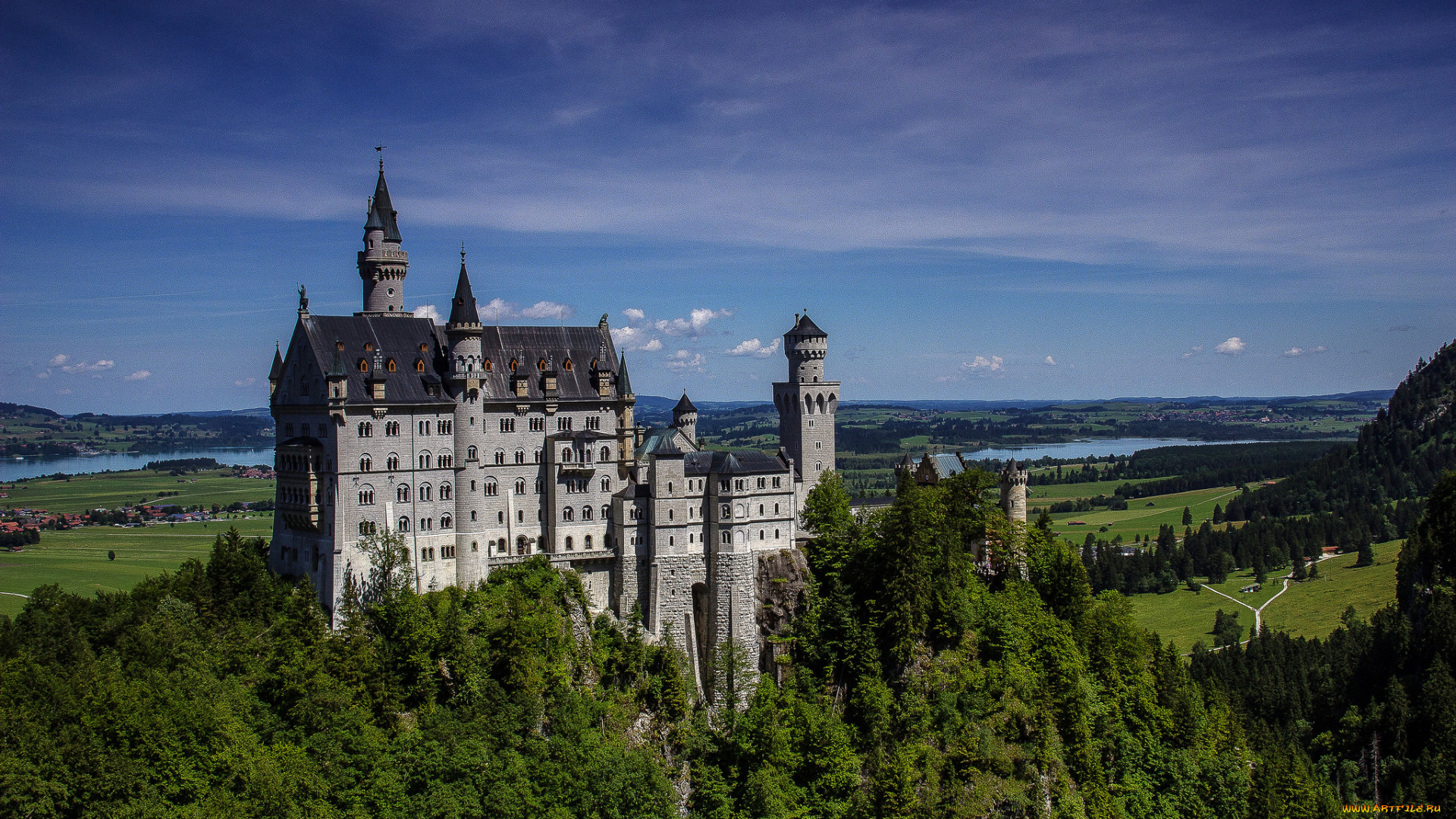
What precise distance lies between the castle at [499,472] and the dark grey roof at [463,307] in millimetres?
104

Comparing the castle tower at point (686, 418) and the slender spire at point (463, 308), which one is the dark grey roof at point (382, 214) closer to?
the slender spire at point (463, 308)

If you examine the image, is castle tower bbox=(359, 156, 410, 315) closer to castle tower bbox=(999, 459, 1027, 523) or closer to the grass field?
castle tower bbox=(999, 459, 1027, 523)

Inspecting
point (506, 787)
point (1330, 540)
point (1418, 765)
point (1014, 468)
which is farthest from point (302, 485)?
point (1330, 540)

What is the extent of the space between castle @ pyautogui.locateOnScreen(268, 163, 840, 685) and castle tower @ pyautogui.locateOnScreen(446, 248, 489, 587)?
0.38 ft

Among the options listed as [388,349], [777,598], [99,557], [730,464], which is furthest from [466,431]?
[99,557]

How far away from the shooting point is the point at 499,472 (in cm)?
7625

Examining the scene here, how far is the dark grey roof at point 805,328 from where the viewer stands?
286 feet

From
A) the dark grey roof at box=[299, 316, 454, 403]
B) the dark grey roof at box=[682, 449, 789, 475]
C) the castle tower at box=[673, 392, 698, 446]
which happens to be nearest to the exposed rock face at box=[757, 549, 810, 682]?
the dark grey roof at box=[682, 449, 789, 475]

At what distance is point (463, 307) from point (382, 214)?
10331 millimetres

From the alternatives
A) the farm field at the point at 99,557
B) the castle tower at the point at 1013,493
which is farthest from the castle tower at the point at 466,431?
the farm field at the point at 99,557

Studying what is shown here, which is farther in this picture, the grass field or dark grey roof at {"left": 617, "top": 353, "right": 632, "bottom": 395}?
the grass field

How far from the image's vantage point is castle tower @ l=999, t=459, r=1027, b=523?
296ft

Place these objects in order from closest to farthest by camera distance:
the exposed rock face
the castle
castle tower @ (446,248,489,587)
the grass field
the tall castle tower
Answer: the castle → castle tower @ (446,248,489,587) → the exposed rock face → the tall castle tower → the grass field

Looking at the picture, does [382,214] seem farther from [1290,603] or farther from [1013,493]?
[1290,603]
